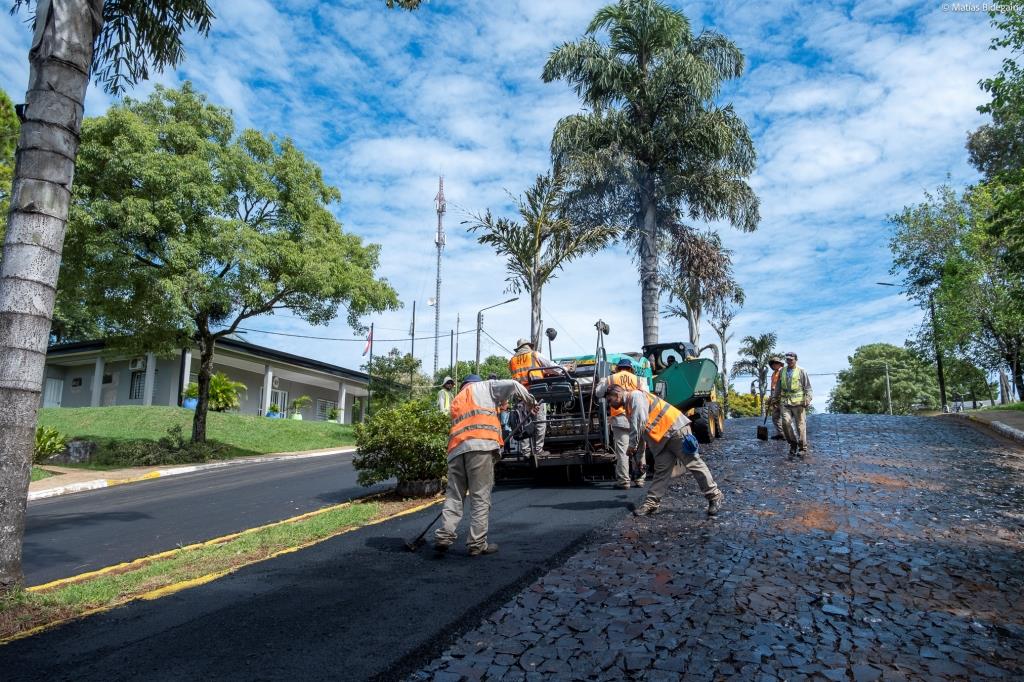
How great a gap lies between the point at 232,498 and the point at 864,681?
10.2 m

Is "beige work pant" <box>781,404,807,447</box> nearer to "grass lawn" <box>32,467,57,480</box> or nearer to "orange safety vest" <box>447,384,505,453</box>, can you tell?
"orange safety vest" <box>447,384,505,453</box>

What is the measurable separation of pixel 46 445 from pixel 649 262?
1804 cm

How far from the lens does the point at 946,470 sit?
10.1 m

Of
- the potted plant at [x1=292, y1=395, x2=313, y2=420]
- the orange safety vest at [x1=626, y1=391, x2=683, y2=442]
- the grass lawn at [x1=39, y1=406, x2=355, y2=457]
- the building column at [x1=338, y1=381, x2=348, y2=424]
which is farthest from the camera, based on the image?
the building column at [x1=338, y1=381, x2=348, y2=424]

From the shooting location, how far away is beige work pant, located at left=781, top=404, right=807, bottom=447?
11.8 meters

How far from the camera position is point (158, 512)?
10.0 m

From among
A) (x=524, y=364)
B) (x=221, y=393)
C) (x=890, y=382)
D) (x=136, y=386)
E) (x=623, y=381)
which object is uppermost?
(x=890, y=382)

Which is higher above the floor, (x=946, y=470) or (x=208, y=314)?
(x=208, y=314)

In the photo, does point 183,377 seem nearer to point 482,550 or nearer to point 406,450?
point 406,450

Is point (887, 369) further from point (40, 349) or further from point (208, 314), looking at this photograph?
point (40, 349)

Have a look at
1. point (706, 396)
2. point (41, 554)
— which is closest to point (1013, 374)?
point (706, 396)

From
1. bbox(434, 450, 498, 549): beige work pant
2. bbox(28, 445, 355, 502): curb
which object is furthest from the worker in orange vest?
bbox(28, 445, 355, 502): curb

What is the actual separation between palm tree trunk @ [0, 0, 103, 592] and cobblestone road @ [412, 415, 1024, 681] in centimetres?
364

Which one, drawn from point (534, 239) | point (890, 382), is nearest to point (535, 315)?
point (534, 239)
